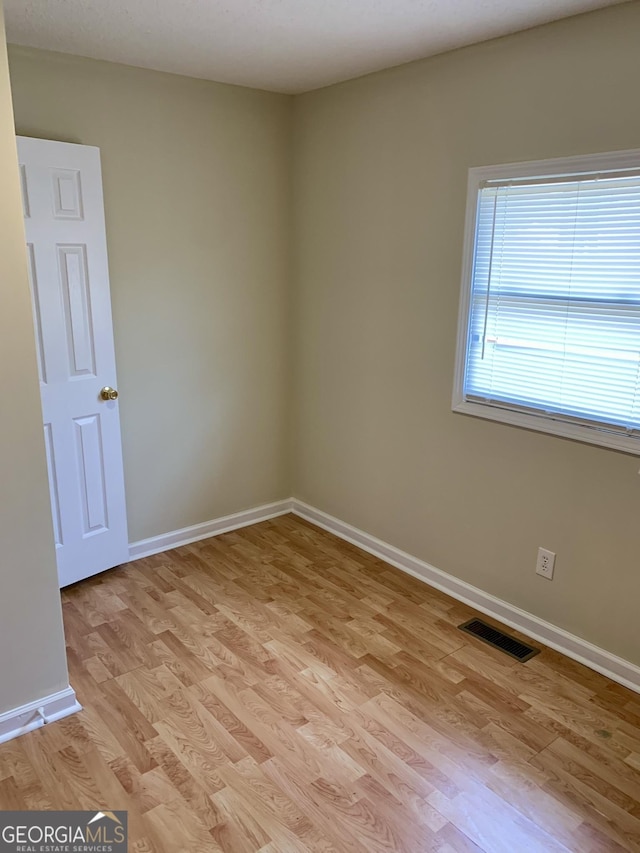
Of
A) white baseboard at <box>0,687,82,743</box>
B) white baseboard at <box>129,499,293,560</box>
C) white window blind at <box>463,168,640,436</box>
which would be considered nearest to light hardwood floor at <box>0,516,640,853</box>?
white baseboard at <box>0,687,82,743</box>

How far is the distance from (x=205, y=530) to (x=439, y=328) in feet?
5.89

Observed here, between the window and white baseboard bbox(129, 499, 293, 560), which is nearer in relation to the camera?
the window

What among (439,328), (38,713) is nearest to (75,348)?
(38,713)

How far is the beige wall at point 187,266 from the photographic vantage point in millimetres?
2936

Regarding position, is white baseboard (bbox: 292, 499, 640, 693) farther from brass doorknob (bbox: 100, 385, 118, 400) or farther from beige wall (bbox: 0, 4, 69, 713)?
beige wall (bbox: 0, 4, 69, 713)

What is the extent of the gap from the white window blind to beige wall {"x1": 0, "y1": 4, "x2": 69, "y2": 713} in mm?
1797

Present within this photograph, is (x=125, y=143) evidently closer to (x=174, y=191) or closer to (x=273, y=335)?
(x=174, y=191)

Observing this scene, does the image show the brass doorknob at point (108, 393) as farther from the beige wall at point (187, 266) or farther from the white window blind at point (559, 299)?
the white window blind at point (559, 299)

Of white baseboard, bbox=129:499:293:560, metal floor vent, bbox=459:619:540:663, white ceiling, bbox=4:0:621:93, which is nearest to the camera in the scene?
white ceiling, bbox=4:0:621:93

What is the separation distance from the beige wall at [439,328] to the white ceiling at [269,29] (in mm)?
166

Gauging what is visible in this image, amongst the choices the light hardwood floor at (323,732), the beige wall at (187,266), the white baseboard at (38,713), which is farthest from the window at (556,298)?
the white baseboard at (38,713)

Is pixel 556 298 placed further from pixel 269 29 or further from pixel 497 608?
pixel 269 29

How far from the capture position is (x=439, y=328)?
296 cm

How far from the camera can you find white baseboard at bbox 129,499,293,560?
3.47 meters
